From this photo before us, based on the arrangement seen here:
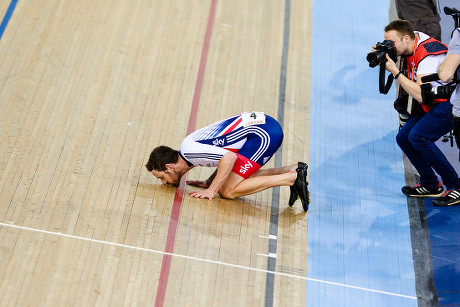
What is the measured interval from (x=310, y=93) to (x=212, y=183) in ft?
6.55

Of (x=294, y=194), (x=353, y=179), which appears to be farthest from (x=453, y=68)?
(x=294, y=194)

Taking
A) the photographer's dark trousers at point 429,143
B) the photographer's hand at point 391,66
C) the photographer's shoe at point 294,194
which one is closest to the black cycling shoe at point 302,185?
the photographer's shoe at point 294,194

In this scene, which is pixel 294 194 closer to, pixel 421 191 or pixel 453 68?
pixel 421 191

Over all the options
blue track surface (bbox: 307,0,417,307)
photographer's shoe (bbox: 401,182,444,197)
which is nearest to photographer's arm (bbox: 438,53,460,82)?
photographer's shoe (bbox: 401,182,444,197)

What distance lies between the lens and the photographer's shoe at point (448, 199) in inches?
215

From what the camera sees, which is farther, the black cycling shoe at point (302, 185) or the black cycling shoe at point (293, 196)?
the black cycling shoe at point (293, 196)

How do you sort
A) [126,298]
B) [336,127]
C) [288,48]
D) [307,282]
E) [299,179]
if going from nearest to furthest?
[126,298] → [307,282] → [299,179] → [336,127] → [288,48]

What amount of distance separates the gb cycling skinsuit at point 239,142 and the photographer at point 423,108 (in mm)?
1176

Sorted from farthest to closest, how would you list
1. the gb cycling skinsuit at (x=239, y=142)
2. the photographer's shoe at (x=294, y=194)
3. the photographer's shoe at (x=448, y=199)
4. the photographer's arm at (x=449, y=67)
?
the photographer's shoe at (x=448, y=199), the photographer's shoe at (x=294, y=194), the gb cycling skinsuit at (x=239, y=142), the photographer's arm at (x=449, y=67)

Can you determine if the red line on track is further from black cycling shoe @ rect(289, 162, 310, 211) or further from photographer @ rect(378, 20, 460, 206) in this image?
photographer @ rect(378, 20, 460, 206)

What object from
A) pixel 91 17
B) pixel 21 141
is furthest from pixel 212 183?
pixel 91 17

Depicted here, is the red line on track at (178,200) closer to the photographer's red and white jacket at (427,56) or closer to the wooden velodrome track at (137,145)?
the wooden velodrome track at (137,145)

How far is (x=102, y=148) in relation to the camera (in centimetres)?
572

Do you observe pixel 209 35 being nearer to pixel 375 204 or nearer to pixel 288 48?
pixel 288 48
